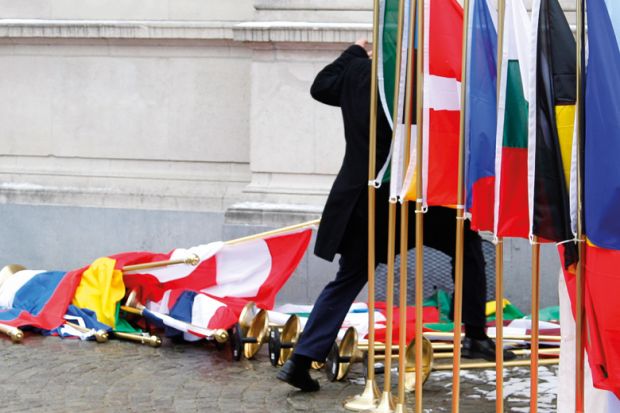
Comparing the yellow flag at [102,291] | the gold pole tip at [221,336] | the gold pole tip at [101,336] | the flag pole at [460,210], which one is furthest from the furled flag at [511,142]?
the yellow flag at [102,291]

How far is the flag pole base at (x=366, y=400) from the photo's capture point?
6.72m

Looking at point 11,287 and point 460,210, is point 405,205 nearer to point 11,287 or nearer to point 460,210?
point 460,210

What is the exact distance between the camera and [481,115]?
5867 mm

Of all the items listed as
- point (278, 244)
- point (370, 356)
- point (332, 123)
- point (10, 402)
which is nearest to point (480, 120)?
point (370, 356)

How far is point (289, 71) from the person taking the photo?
1015cm

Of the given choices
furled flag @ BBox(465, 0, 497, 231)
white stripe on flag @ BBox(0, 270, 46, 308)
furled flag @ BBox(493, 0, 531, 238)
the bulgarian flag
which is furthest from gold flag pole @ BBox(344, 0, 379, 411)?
white stripe on flag @ BBox(0, 270, 46, 308)

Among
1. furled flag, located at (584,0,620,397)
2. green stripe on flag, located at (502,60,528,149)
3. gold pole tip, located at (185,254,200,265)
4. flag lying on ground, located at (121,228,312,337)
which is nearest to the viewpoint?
furled flag, located at (584,0,620,397)

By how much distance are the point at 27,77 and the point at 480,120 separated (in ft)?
20.3

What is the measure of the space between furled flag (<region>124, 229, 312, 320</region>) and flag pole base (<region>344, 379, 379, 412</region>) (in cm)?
236

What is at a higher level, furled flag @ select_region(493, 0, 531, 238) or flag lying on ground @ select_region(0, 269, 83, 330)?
furled flag @ select_region(493, 0, 531, 238)

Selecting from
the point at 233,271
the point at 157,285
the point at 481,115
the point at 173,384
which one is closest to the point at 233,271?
the point at 233,271

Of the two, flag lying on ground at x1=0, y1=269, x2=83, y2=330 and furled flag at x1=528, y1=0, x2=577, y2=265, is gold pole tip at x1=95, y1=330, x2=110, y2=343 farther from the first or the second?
furled flag at x1=528, y1=0, x2=577, y2=265

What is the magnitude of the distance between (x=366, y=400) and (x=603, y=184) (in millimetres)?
2292

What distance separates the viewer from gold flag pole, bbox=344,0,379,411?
21.8 ft
